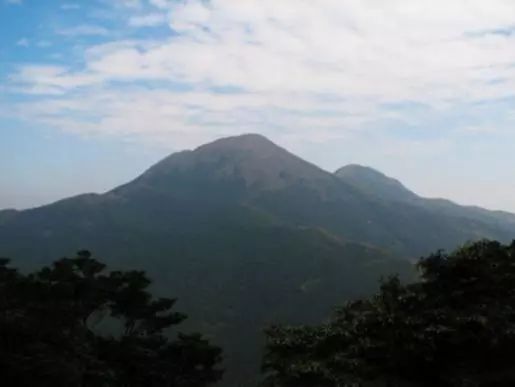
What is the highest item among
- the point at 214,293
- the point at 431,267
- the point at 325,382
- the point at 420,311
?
the point at 431,267

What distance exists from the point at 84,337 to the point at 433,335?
67.2 ft

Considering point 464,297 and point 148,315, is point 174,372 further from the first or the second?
point 464,297

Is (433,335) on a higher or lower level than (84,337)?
higher

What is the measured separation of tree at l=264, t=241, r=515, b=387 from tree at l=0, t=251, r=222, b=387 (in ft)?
32.2

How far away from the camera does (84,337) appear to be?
33625mm

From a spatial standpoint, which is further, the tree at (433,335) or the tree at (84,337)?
the tree at (84,337)

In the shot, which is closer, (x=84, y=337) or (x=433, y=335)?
(x=433, y=335)

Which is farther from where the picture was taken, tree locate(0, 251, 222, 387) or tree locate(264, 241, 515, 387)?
tree locate(0, 251, 222, 387)

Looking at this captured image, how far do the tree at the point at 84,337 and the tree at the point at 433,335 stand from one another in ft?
32.2

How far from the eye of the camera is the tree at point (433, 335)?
20.1 meters

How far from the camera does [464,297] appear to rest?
21.6 meters

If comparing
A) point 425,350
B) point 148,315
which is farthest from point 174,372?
point 425,350

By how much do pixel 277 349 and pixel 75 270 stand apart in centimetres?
1791

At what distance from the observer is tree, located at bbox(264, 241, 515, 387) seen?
20.1 meters
